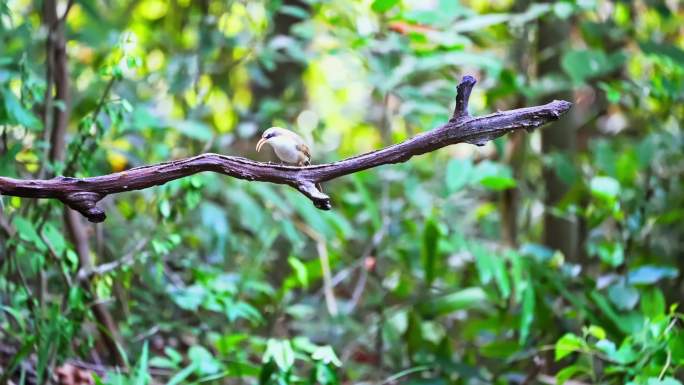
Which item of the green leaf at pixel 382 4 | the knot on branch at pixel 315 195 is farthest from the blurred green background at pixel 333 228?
the knot on branch at pixel 315 195

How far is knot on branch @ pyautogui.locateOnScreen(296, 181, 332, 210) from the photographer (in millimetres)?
966

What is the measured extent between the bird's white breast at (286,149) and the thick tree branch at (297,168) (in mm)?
250

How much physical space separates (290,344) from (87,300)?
441 mm

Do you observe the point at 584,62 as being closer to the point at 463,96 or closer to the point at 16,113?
the point at 463,96

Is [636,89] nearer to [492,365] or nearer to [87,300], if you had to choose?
[492,365]

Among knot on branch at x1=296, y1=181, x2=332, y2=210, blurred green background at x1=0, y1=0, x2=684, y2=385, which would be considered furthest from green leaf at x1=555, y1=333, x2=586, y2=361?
knot on branch at x1=296, y1=181, x2=332, y2=210

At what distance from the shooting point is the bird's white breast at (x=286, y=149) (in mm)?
1271

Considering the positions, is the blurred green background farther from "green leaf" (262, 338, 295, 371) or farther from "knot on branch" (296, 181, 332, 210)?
"knot on branch" (296, 181, 332, 210)

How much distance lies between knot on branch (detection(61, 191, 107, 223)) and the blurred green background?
1.43 feet

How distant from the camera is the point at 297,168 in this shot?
1010 mm

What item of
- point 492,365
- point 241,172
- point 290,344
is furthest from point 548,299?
point 241,172

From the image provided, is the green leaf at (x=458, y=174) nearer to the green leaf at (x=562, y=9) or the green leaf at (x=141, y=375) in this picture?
the green leaf at (x=562, y=9)

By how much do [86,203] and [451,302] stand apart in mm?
1334

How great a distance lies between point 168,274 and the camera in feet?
6.85
